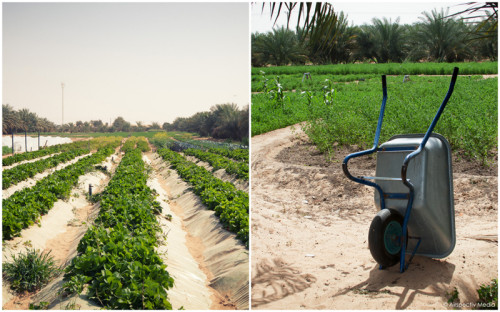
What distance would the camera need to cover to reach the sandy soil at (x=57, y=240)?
3596 mm

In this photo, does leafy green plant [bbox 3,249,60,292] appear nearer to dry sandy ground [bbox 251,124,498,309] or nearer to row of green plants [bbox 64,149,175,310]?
row of green plants [bbox 64,149,175,310]

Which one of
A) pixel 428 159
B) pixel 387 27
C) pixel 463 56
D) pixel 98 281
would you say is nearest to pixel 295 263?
pixel 428 159

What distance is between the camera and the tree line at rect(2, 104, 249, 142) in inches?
350

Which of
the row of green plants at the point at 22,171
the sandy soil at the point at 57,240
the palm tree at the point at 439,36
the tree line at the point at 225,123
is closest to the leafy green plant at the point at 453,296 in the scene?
the sandy soil at the point at 57,240

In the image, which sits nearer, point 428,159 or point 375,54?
point 428,159

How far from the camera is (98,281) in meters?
3.30

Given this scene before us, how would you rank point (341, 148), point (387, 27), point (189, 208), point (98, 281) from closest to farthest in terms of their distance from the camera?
point (98, 281), point (341, 148), point (189, 208), point (387, 27)

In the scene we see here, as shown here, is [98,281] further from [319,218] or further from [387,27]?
[387,27]

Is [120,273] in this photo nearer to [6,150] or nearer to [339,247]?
[339,247]

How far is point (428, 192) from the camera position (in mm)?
2848

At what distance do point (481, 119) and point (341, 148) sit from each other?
7.31ft

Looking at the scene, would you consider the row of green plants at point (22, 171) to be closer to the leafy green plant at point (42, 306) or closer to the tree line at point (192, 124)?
the tree line at point (192, 124)

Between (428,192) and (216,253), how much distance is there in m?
2.93

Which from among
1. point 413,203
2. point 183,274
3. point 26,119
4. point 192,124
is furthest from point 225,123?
point 413,203
